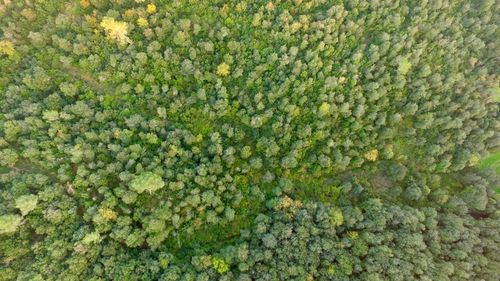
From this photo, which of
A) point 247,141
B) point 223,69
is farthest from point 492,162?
point 223,69

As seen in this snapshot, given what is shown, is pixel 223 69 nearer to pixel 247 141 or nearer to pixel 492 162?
pixel 247 141

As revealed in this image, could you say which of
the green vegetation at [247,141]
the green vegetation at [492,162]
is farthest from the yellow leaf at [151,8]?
the green vegetation at [492,162]

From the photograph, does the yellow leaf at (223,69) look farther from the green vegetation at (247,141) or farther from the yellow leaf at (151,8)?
the yellow leaf at (151,8)

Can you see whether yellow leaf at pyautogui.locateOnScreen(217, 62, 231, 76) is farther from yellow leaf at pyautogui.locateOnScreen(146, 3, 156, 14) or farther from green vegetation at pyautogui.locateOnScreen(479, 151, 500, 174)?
green vegetation at pyautogui.locateOnScreen(479, 151, 500, 174)

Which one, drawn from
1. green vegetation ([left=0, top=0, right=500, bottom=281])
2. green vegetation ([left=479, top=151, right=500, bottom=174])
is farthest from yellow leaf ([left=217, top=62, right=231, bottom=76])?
green vegetation ([left=479, top=151, right=500, bottom=174])

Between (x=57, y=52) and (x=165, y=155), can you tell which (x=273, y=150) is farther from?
(x=57, y=52)

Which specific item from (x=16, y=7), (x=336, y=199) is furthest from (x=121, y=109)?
(x=336, y=199)

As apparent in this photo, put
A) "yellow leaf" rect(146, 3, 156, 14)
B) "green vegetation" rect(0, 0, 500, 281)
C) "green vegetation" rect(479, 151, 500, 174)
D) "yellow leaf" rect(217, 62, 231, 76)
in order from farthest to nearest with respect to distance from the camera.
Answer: "green vegetation" rect(479, 151, 500, 174) < "yellow leaf" rect(217, 62, 231, 76) < "yellow leaf" rect(146, 3, 156, 14) < "green vegetation" rect(0, 0, 500, 281)

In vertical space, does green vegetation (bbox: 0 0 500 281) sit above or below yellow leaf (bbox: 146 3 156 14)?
below

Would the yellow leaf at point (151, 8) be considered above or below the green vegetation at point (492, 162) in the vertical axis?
above

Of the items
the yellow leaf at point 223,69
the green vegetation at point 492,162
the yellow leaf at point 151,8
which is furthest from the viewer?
the green vegetation at point 492,162
